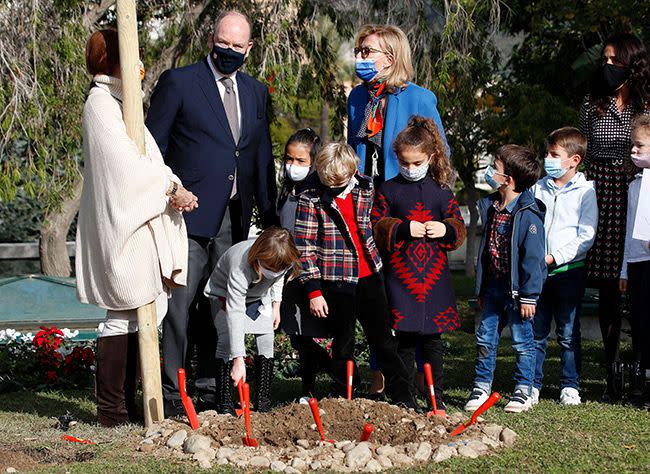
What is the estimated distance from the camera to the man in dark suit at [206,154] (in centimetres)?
680

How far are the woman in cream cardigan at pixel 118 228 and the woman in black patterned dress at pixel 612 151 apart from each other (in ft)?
9.15

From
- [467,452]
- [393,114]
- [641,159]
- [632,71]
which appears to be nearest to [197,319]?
[393,114]

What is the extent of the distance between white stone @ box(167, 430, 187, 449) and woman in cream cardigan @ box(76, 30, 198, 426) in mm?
799

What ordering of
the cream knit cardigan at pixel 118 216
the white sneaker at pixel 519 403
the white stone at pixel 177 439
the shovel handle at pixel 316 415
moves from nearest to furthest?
the shovel handle at pixel 316 415
the white stone at pixel 177 439
the cream knit cardigan at pixel 118 216
the white sneaker at pixel 519 403

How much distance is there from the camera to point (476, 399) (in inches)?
279

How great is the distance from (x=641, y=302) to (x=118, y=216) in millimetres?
3214

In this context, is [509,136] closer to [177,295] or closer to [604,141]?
[604,141]

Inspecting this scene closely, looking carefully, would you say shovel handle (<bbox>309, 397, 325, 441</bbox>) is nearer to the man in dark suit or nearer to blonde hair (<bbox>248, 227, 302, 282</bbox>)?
blonde hair (<bbox>248, 227, 302, 282</bbox>)

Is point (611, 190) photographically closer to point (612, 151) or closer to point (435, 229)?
point (612, 151)

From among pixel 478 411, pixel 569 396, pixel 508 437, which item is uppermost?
pixel 478 411

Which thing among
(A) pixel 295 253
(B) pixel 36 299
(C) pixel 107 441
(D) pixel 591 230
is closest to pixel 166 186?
(A) pixel 295 253

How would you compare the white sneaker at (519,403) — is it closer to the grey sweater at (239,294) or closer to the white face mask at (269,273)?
the grey sweater at (239,294)

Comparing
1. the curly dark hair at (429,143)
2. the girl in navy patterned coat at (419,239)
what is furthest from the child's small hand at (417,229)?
the curly dark hair at (429,143)

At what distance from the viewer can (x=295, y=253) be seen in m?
6.43
